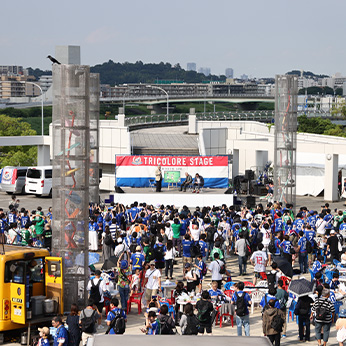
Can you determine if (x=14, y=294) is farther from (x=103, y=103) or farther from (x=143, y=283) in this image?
(x=103, y=103)

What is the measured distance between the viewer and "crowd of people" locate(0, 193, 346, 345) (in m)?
13.5

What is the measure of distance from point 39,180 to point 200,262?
75.1ft

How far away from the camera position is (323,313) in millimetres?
14047

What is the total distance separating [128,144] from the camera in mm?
43844

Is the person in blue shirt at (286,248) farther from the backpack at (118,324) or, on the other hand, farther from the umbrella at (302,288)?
the backpack at (118,324)

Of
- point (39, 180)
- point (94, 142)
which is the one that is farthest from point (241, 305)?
point (39, 180)

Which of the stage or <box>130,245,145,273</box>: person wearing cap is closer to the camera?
<box>130,245,145,273</box>: person wearing cap

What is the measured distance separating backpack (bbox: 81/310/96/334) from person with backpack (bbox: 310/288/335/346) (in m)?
4.19

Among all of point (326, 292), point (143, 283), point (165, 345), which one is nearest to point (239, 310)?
point (326, 292)

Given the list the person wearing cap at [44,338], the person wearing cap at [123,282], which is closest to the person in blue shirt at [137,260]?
the person wearing cap at [123,282]

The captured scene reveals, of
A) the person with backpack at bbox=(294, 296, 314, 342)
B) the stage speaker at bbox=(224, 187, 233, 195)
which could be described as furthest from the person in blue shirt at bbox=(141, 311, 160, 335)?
the stage speaker at bbox=(224, 187, 233, 195)

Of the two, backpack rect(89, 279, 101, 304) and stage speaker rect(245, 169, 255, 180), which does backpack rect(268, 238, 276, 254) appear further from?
stage speaker rect(245, 169, 255, 180)

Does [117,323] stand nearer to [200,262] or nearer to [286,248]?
[200,262]

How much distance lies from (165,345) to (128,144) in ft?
120
